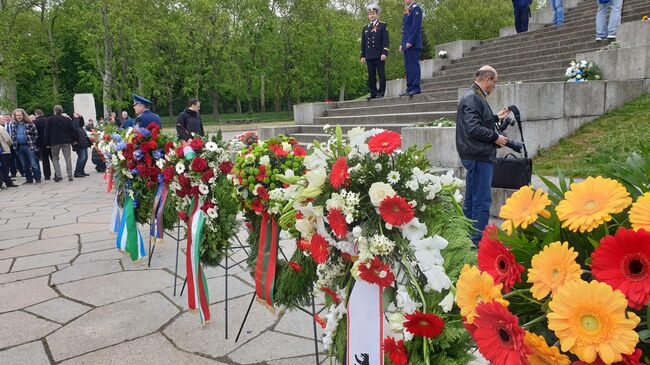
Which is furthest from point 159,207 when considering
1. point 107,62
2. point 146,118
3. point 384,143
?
point 107,62

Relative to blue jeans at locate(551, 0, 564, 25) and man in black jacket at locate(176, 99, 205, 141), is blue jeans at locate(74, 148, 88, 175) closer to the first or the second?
man in black jacket at locate(176, 99, 205, 141)

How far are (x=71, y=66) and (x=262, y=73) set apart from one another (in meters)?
17.1

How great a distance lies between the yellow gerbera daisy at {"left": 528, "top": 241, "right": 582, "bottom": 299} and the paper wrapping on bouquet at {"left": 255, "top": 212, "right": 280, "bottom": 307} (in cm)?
199

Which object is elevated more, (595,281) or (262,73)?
(262,73)

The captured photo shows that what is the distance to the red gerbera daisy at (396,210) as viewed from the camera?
5.42 feet

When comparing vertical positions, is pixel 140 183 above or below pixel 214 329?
above

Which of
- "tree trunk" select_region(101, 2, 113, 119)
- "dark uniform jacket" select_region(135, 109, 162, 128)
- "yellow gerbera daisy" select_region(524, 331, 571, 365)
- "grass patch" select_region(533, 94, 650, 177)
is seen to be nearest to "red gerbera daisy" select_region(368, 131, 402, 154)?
"yellow gerbera daisy" select_region(524, 331, 571, 365)

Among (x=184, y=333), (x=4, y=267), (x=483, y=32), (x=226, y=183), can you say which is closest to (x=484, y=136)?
(x=226, y=183)

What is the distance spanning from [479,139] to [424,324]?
3.27 metres

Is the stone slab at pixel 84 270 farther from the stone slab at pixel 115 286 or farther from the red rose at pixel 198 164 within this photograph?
the red rose at pixel 198 164

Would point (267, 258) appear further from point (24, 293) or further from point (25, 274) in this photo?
point (25, 274)

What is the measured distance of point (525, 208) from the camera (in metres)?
1.11

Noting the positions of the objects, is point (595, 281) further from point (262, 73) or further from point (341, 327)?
point (262, 73)

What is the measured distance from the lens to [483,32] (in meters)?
34.1
